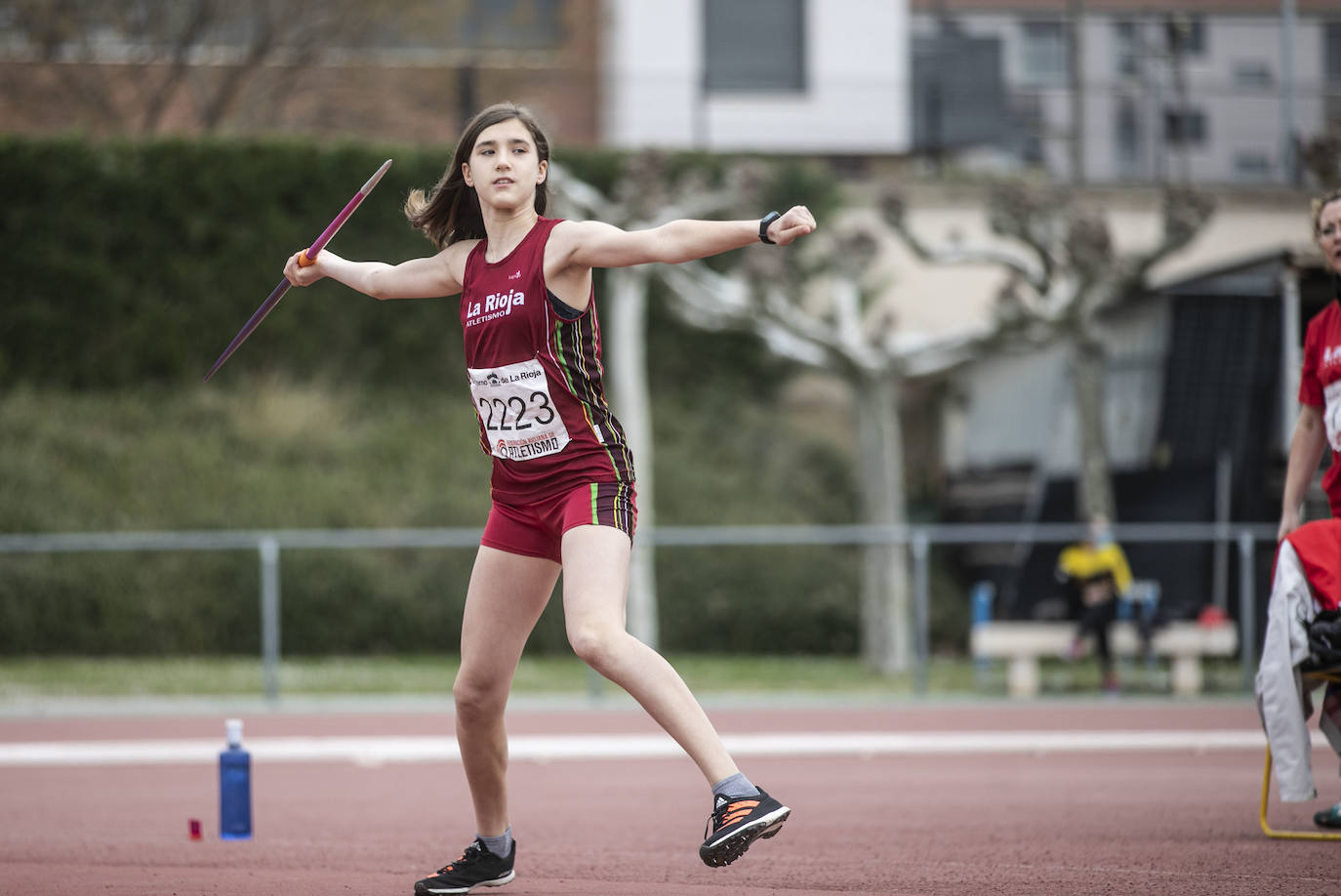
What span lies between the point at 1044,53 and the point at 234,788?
22.8 m

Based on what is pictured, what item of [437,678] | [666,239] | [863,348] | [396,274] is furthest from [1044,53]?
[666,239]

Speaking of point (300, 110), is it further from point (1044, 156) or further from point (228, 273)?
point (1044, 156)

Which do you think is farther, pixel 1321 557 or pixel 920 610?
pixel 920 610

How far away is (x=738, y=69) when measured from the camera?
2709cm

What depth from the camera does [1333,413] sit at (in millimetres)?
5602

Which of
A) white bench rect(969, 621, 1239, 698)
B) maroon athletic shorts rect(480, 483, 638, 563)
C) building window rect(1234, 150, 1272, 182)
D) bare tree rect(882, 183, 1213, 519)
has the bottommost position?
white bench rect(969, 621, 1239, 698)

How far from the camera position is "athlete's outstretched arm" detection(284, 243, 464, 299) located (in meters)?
4.78

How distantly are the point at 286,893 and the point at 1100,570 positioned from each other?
9.91 meters

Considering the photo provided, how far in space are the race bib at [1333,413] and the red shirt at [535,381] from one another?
2630mm

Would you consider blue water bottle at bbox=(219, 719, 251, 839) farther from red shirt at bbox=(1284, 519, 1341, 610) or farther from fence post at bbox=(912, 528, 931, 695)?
fence post at bbox=(912, 528, 931, 695)

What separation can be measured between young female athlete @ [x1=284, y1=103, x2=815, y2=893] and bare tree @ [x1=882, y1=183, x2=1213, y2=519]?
11.6 meters

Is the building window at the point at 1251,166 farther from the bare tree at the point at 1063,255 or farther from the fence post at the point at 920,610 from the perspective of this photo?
the fence post at the point at 920,610

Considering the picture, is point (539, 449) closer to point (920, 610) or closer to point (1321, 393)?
point (1321, 393)

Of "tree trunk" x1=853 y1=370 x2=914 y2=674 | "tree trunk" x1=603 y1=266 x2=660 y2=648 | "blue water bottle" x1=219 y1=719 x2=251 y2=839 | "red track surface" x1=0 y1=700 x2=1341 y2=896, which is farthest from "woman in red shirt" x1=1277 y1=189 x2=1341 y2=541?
"tree trunk" x1=853 y1=370 x2=914 y2=674
